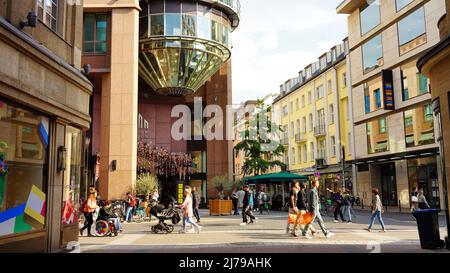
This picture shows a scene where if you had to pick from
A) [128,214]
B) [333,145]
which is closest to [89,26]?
[128,214]

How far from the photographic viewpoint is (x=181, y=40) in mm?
28688

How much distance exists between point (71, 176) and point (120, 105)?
13.9 meters

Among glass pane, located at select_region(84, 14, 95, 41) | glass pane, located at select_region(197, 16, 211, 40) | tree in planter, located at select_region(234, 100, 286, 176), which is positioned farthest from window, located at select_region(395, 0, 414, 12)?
glass pane, located at select_region(84, 14, 95, 41)

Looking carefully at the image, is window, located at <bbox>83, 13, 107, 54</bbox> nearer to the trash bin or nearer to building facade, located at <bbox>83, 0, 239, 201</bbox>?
building facade, located at <bbox>83, 0, 239, 201</bbox>

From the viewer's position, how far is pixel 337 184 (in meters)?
39.1

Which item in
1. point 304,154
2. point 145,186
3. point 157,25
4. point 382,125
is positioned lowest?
point 145,186

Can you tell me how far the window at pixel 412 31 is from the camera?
26264 millimetres

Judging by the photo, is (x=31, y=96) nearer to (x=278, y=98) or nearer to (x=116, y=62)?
(x=116, y=62)

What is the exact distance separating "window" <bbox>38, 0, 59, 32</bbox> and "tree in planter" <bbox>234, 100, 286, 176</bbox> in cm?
2756

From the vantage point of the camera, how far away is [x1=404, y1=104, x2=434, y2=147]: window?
25697mm

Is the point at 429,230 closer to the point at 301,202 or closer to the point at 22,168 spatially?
the point at 301,202

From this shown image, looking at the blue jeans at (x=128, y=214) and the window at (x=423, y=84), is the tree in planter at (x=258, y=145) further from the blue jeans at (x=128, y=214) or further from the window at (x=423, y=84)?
the blue jeans at (x=128, y=214)
